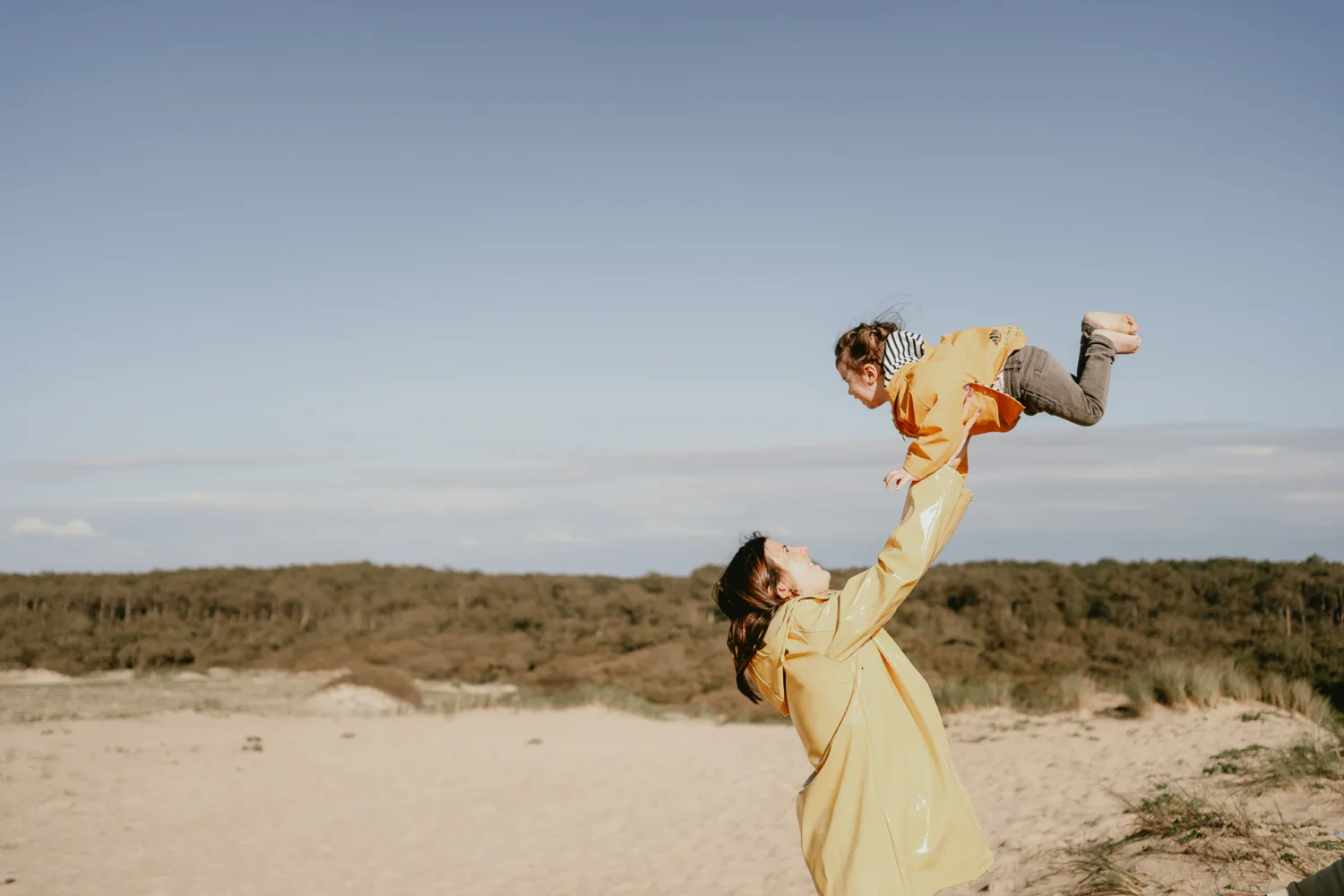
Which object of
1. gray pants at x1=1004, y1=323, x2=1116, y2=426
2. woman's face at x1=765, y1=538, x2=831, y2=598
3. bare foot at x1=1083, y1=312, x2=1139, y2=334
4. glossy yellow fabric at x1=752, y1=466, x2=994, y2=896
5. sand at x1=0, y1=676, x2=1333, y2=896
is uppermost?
bare foot at x1=1083, y1=312, x2=1139, y2=334

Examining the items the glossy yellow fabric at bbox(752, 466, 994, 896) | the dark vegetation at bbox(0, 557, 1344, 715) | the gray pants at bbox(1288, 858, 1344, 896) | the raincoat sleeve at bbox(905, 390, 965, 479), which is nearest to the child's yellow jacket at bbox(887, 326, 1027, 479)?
the raincoat sleeve at bbox(905, 390, 965, 479)

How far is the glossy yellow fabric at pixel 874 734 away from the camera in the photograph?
2695mm

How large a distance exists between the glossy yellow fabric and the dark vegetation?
48.1 feet

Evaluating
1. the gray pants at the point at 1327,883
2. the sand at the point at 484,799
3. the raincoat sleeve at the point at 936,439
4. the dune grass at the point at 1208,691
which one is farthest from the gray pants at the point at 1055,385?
the dune grass at the point at 1208,691

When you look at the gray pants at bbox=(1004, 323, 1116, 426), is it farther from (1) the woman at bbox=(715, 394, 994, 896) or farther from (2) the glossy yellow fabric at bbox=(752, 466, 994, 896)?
(2) the glossy yellow fabric at bbox=(752, 466, 994, 896)

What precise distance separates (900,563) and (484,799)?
10.1 meters

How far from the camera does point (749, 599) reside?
2.98m

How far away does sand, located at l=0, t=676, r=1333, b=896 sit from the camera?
28.5ft

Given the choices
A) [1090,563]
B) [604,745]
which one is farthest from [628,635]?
[1090,563]

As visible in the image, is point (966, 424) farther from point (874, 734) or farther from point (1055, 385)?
point (874, 734)

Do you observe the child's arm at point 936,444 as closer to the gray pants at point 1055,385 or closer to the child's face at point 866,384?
the gray pants at point 1055,385

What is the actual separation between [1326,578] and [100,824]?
2445 cm

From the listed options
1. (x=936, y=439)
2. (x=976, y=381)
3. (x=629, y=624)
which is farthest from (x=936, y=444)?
(x=629, y=624)

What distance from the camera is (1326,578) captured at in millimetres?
23531
